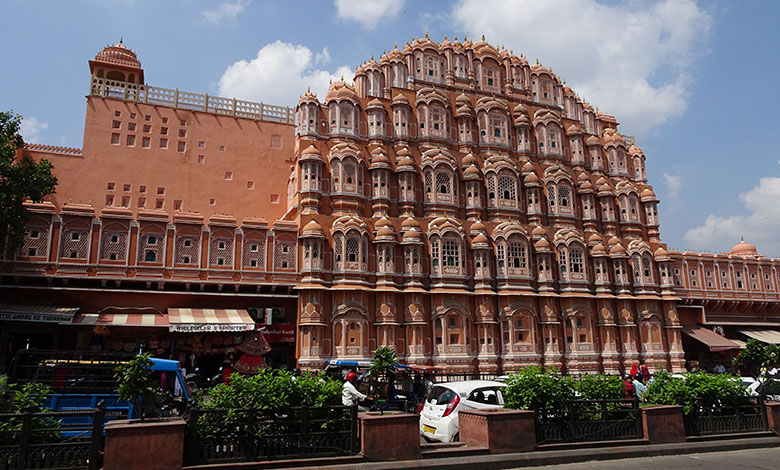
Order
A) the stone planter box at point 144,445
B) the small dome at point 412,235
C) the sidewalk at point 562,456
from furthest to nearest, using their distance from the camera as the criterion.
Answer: the small dome at point 412,235, the sidewalk at point 562,456, the stone planter box at point 144,445

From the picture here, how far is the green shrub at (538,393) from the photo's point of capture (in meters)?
11.8

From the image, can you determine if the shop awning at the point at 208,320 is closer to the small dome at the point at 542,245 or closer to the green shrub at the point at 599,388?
the green shrub at the point at 599,388

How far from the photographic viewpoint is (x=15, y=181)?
72.5ft

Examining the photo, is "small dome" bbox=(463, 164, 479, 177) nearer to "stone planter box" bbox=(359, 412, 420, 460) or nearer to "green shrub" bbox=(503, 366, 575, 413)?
"green shrub" bbox=(503, 366, 575, 413)

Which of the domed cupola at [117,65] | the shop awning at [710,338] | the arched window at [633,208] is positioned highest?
the domed cupola at [117,65]

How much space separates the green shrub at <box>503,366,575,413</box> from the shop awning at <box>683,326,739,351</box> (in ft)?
97.9

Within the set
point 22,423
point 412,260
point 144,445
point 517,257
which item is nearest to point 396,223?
point 412,260

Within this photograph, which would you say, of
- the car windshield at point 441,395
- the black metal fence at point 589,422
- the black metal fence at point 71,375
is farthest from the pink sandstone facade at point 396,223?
the black metal fence at point 589,422

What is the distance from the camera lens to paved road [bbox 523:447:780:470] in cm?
1093

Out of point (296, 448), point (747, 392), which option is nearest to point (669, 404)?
point (747, 392)

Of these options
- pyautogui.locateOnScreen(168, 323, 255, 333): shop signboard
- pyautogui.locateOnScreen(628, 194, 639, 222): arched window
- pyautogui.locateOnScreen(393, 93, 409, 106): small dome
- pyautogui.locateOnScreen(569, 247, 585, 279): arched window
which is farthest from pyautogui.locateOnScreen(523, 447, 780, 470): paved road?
pyautogui.locateOnScreen(628, 194, 639, 222): arched window

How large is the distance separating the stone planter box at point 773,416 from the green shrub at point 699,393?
0.65 m

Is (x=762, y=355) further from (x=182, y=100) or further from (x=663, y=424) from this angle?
(x=182, y=100)

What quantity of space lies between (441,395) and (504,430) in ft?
10.7
